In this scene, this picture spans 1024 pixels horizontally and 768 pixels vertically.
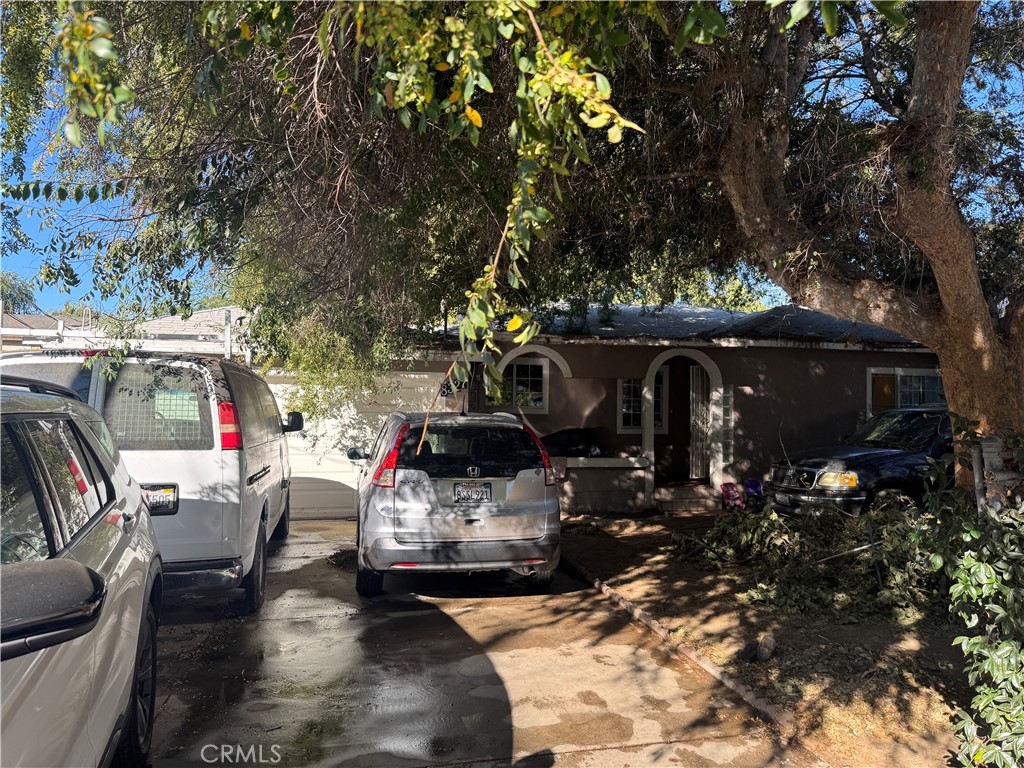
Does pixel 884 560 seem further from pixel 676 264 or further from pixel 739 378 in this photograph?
pixel 739 378

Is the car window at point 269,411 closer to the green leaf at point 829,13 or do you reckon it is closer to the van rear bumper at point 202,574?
the van rear bumper at point 202,574

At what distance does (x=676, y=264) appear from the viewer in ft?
34.5

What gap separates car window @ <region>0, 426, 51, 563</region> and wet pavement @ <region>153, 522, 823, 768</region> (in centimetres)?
203

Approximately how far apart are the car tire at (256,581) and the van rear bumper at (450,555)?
0.96 m

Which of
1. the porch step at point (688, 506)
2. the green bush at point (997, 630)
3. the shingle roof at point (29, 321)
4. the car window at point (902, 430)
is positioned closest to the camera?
the green bush at point (997, 630)

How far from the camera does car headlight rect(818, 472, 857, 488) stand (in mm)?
9492

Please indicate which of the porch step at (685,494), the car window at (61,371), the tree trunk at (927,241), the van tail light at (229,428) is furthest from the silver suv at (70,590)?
the porch step at (685,494)

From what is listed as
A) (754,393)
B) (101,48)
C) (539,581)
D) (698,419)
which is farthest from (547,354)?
(101,48)

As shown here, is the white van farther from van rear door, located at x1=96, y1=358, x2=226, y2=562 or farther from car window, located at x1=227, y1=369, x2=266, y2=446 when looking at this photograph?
car window, located at x1=227, y1=369, x2=266, y2=446

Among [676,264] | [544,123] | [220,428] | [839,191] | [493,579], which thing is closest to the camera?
[544,123]

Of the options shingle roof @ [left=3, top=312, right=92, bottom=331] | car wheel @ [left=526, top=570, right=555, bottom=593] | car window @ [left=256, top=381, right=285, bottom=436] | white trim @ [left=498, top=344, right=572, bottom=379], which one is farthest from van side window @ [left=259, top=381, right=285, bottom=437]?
white trim @ [left=498, top=344, right=572, bottom=379]

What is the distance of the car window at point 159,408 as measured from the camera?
578 centimetres

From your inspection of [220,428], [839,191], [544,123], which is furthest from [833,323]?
[544,123]

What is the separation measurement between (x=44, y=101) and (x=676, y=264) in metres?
7.30
